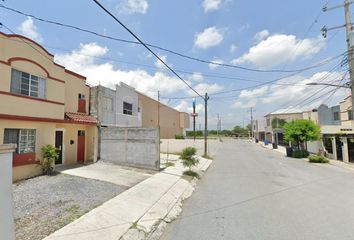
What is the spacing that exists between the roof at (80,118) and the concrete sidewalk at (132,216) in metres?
6.92

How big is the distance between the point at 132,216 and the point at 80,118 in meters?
10.4

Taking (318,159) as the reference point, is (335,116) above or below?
above

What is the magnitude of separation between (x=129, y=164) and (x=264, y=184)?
8.65 metres

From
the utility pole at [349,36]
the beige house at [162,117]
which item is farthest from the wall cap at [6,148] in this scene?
the beige house at [162,117]

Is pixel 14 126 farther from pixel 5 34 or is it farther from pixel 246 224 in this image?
pixel 246 224

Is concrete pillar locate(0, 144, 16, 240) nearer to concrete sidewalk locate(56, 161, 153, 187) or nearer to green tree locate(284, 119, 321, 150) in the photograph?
concrete sidewalk locate(56, 161, 153, 187)

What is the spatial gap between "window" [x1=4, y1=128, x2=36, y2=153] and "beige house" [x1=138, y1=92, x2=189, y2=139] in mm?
20175

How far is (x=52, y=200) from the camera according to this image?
7.41 m

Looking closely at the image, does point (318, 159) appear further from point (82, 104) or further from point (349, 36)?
point (82, 104)

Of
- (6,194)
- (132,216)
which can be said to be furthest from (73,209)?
(6,194)

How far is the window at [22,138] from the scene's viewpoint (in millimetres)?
10355

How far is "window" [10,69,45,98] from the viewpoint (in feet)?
34.8

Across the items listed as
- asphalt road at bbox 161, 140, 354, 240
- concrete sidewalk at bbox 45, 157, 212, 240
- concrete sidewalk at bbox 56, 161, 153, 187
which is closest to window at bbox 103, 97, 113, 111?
concrete sidewalk at bbox 56, 161, 153, 187

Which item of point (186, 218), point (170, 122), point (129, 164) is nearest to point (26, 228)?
point (186, 218)
